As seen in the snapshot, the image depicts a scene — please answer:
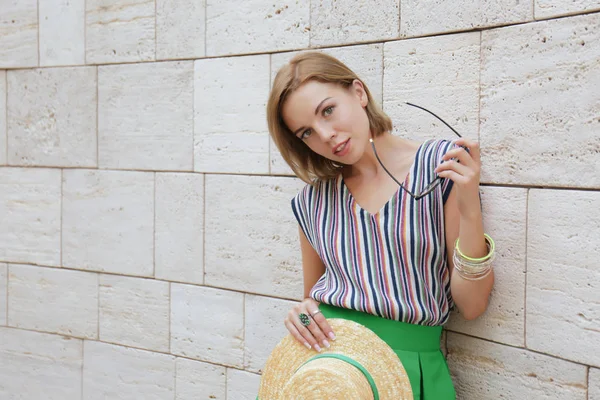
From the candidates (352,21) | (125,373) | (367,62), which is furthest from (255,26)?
(125,373)

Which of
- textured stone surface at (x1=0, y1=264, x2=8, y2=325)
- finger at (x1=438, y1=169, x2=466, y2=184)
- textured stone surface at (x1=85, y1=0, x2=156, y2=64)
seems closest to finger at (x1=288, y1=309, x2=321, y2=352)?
finger at (x1=438, y1=169, x2=466, y2=184)

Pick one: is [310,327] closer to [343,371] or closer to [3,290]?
[343,371]

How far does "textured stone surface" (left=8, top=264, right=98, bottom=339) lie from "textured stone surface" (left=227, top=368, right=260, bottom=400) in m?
0.99

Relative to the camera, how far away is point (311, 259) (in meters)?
3.02

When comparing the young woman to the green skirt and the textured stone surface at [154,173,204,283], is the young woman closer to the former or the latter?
the green skirt

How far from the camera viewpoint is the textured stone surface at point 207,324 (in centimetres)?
364

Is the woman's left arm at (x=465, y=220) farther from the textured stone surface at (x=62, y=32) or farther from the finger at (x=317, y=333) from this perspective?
the textured stone surface at (x=62, y=32)

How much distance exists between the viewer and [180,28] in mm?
3709

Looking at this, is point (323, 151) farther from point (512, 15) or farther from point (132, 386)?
point (132, 386)

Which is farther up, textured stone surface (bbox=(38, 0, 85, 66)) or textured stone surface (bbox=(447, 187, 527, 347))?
textured stone surface (bbox=(38, 0, 85, 66))

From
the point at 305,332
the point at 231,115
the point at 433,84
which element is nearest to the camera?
the point at 305,332

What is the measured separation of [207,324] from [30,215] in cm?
143

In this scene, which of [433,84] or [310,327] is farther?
[433,84]

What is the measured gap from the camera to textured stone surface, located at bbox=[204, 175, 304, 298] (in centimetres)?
340
